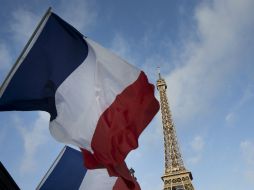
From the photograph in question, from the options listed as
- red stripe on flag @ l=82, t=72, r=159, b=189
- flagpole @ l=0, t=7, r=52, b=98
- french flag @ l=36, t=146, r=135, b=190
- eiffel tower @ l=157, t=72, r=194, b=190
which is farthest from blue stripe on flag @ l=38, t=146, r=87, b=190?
eiffel tower @ l=157, t=72, r=194, b=190

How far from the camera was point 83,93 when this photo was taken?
31.4ft

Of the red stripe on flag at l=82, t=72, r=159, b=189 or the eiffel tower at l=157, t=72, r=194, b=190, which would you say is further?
the eiffel tower at l=157, t=72, r=194, b=190

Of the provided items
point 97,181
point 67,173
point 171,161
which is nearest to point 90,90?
point 67,173

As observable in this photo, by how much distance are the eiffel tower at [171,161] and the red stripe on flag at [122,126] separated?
74411 millimetres

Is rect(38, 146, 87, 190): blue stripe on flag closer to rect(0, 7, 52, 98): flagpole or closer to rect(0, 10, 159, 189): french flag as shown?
rect(0, 10, 159, 189): french flag

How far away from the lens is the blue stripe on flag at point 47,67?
8.77 m

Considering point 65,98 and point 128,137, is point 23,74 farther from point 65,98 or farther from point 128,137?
point 128,137

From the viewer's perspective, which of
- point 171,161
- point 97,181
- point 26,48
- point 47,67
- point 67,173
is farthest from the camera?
point 171,161

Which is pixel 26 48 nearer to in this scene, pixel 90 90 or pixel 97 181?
pixel 90 90

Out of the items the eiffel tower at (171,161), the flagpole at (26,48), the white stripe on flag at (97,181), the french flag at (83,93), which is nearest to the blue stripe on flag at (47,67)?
the french flag at (83,93)

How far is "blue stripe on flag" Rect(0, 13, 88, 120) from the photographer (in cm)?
877

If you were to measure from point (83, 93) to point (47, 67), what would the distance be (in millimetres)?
1009

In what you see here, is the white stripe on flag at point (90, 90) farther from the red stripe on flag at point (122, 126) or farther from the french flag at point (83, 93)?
the red stripe on flag at point (122, 126)

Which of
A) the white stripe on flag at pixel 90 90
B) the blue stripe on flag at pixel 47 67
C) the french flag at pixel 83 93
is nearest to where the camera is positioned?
the blue stripe on flag at pixel 47 67
